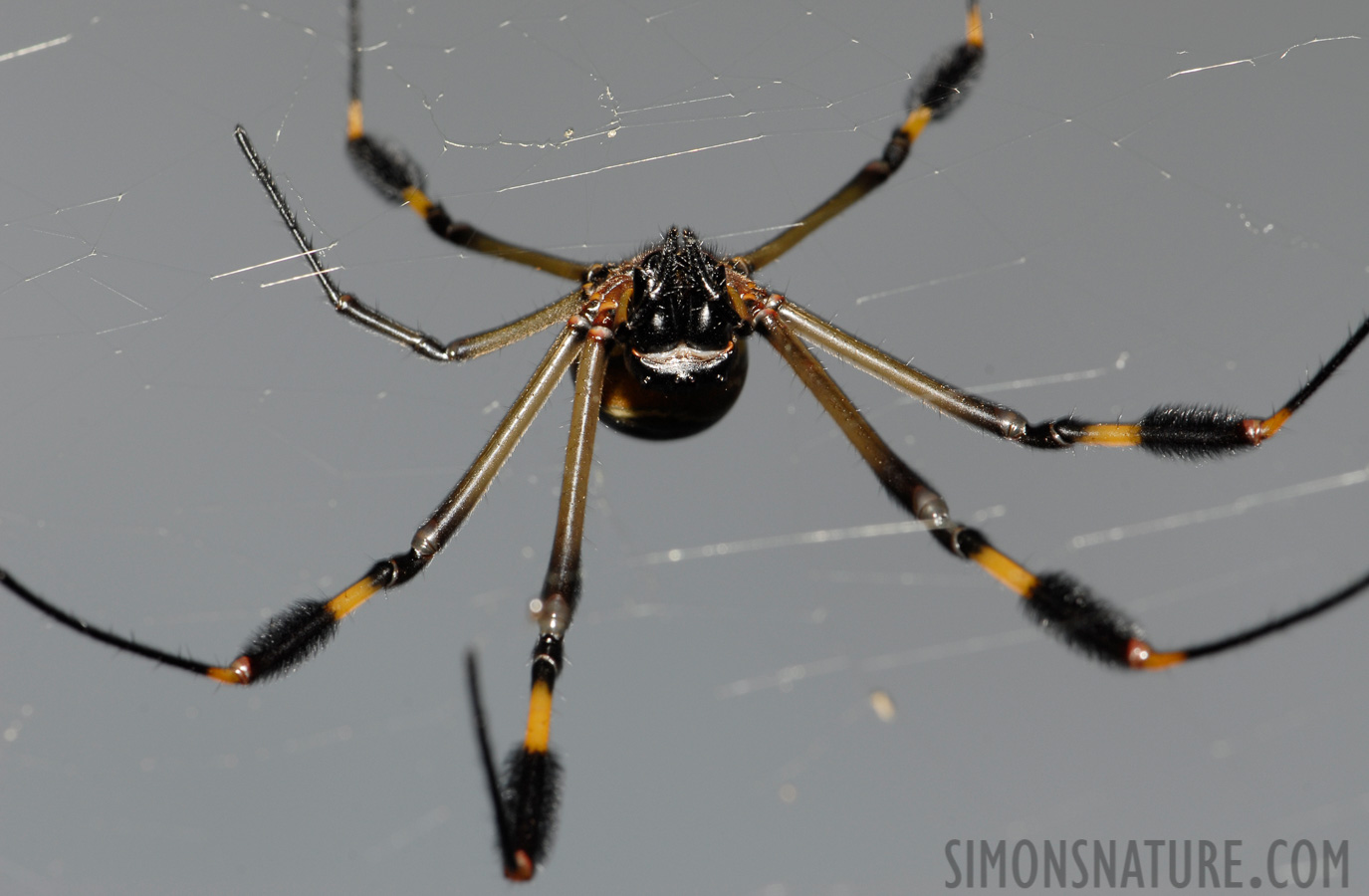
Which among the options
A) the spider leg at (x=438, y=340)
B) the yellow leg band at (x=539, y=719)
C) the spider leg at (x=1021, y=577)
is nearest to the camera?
the spider leg at (x=1021, y=577)

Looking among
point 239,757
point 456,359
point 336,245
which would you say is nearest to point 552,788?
point 456,359

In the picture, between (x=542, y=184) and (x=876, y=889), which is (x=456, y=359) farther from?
(x=876, y=889)

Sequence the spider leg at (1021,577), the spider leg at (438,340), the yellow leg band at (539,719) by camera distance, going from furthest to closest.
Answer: the spider leg at (438,340) < the yellow leg band at (539,719) < the spider leg at (1021,577)

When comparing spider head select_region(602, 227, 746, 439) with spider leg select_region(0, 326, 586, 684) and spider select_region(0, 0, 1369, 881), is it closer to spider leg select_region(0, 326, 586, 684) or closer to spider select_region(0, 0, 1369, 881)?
spider select_region(0, 0, 1369, 881)

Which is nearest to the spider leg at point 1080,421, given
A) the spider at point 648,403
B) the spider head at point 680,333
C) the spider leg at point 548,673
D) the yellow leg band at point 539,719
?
the spider at point 648,403

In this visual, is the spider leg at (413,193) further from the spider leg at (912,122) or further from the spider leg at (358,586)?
the spider leg at (912,122)

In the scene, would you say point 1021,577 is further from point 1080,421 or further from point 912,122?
point 912,122

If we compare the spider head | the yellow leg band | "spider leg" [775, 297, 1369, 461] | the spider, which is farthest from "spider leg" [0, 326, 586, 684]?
"spider leg" [775, 297, 1369, 461]
